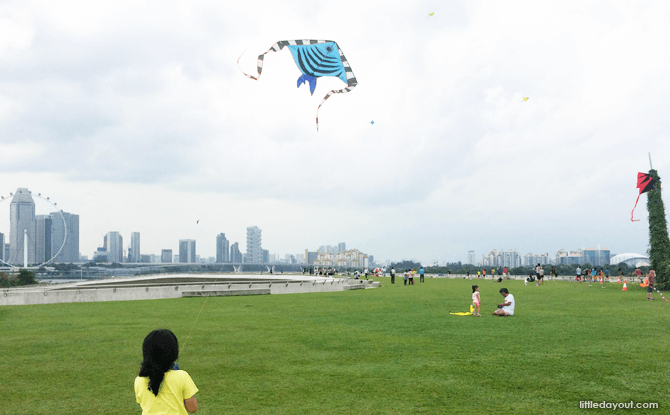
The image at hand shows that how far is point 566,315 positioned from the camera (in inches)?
589

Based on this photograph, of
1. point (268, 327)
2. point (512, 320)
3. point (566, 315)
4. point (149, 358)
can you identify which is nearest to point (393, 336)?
point (268, 327)

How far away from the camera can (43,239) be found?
308 ft

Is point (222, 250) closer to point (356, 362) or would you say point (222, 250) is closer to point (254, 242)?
point (254, 242)

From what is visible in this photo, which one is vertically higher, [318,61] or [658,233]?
[318,61]

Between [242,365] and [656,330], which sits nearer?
[242,365]

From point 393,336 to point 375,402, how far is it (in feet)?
16.3

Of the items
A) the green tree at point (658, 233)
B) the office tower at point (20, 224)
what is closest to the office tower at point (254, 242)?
the office tower at point (20, 224)

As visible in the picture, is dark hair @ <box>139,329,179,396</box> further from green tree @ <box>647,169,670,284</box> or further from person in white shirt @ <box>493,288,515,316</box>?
green tree @ <box>647,169,670,284</box>

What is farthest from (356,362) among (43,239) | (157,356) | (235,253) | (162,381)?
(235,253)

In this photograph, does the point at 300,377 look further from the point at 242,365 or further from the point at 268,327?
the point at 268,327

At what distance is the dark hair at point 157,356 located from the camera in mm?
3309

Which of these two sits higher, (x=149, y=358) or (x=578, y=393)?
(x=149, y=358)

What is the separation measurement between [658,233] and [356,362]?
29466mm

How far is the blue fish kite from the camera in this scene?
1171cm
